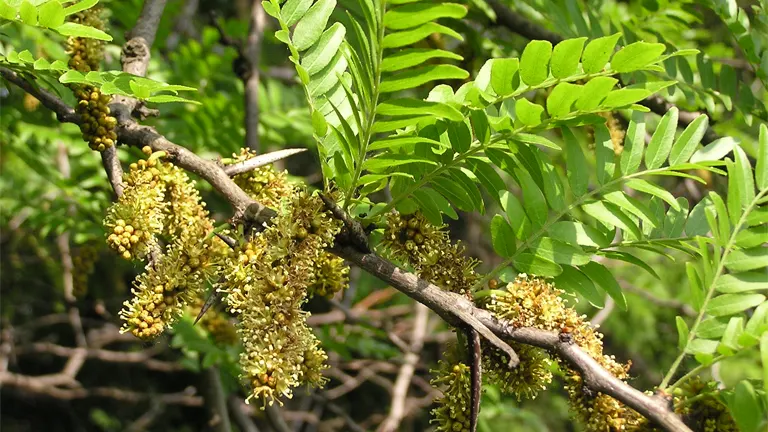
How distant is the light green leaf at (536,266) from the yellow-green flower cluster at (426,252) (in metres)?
0.10

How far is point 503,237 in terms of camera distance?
1.66m

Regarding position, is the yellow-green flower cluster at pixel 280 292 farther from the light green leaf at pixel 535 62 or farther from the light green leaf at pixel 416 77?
the light green leaf at pixel 535 62

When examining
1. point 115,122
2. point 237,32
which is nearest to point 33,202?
point 237,32

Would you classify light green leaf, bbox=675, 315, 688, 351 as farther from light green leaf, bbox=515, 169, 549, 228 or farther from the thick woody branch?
light green leaf, bbox=515, 169, 549, 228

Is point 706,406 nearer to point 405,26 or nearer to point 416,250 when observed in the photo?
point 416,250

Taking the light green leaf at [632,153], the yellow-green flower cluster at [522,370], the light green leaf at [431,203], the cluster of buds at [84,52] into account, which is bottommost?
the yellow-green flower cluster at [522,370]

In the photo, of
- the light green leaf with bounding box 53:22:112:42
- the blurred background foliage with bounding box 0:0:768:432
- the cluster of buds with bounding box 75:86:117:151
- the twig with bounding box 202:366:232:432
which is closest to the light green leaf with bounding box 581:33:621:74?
the blurred background foliage with bounding box 0:0:768:432

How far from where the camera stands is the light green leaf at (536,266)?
1.61 m

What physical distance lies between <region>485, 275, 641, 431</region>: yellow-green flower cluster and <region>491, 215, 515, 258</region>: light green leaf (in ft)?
0.26

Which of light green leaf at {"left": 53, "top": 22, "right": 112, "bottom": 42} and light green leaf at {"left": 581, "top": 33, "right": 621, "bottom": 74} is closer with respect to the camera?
light green leaf at {"left": 581, "top": 33, "right": 621, "bottom": 74}

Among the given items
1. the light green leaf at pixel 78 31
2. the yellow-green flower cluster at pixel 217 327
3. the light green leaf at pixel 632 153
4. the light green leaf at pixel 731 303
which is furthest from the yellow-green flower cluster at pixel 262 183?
the yellow-green flower cluster at pixel 217 327

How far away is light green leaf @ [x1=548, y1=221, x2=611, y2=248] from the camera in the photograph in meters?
1.63

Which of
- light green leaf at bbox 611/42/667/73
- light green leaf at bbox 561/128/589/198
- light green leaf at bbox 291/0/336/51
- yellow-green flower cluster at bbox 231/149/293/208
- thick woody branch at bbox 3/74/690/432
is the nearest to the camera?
light green leaf at bbox 611/42/667/73

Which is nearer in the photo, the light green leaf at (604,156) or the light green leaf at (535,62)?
the light green leaf at (535,62)
